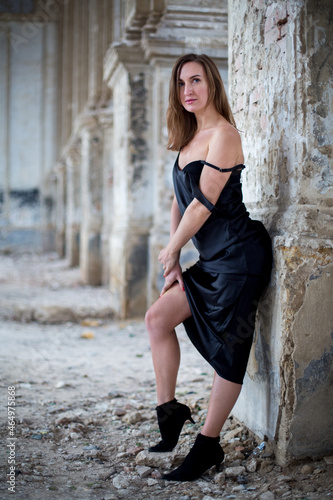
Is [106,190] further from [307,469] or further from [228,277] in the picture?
[307,469]

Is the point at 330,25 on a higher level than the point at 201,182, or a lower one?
higher

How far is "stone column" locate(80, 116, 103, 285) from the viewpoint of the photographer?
1164 centimetres

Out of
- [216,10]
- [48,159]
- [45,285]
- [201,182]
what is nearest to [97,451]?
[201,182]

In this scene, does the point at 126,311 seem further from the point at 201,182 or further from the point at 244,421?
the point at 201,182

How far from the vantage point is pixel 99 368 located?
485 centimetres

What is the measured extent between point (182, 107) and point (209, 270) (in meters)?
0.85

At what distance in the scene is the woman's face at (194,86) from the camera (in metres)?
2.65

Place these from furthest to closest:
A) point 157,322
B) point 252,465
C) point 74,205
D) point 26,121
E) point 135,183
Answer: point 26,121, point 74,205, point 135,183, point 157,322, point 252,465

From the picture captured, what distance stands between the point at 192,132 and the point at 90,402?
2.05 m

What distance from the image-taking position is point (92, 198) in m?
11.8

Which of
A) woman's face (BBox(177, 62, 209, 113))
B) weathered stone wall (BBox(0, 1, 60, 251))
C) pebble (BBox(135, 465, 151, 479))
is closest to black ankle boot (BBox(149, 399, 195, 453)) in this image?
pebble (BBox(135, 465, 151, 479))

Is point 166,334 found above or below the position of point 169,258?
below

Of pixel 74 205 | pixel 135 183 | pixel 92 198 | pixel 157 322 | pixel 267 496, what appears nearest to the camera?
pixel 267 496

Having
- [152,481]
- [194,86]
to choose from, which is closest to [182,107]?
[194,86]
